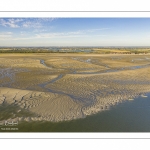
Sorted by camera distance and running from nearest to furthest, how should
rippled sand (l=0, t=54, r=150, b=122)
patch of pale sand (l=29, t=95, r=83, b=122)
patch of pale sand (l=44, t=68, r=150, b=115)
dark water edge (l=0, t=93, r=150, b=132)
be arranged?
dark water edge (l=0, t=93, r=150, b=132) < patch of pale sand (l=29, t=95, r=83, b=122) < rippled sand (l=0, t=54, r=150, b=122) < patch of pale sand (l=44, t=68, r=150, b=115)

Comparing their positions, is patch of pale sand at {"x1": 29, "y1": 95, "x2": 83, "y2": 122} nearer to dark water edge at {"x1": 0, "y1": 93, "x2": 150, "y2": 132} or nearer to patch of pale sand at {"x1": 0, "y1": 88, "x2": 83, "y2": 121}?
patch of pale sand at {"x1": 0, "y1": 88, "x2": 83, "y2": 121}

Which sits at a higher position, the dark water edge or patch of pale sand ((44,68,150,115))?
patch of pale sand ((44,68,150,115))

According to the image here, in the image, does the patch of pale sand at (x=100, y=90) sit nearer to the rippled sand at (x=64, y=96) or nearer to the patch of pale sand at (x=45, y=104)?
the rippled sand at (x=64, y=96)

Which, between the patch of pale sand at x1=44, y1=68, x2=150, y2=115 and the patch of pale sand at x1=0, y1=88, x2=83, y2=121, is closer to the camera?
the patch of pale sand at x1=0, y1=88, x2=83, y2=121

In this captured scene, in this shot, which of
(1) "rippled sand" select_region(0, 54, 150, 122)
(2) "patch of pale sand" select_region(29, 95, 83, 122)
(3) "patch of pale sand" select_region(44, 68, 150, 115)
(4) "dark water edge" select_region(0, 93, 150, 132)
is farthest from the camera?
(3) "patch of pale sand" select_region(44, 68, 150, 115)

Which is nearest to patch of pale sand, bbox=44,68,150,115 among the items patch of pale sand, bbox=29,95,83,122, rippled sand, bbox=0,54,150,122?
rippled sand, bbox=0,54,150,122

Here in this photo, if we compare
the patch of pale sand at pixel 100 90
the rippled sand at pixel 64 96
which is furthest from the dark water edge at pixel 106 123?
the patch of pale sand at pixel 100 90

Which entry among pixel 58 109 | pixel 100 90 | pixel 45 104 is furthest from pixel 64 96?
pixel 100 90
